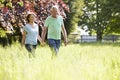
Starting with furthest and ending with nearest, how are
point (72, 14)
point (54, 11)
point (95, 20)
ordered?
point (95, 20)
point (72, 14)
point (54, 11)

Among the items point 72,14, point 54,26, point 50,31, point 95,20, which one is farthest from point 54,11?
point 95,20

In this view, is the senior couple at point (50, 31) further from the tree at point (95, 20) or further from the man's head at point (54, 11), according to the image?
the tree at point (95, 20)

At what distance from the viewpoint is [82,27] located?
66125 mm

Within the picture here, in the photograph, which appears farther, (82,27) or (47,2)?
(82,27)

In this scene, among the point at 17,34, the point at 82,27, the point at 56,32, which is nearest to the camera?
the point at 56,32

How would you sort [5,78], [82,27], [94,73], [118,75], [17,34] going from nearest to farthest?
[5,78], [94,73], [118,75], [17,34], [82,27]

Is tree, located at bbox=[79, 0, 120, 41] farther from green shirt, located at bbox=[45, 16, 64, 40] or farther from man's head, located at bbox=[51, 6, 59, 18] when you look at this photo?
man's head, located at bbox=[51, 6, 59, 18]

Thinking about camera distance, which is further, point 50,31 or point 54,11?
point 50,31

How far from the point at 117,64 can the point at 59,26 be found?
9.86 feet

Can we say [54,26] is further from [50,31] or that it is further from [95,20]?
[95,20]

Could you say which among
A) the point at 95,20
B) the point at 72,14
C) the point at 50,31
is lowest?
the point at 95,20

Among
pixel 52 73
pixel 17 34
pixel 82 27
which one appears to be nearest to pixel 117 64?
pixel 52 73

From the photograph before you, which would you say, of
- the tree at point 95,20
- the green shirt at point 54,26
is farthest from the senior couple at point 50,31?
the tree at point 95,20

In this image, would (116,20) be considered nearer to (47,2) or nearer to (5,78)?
(47,2)
